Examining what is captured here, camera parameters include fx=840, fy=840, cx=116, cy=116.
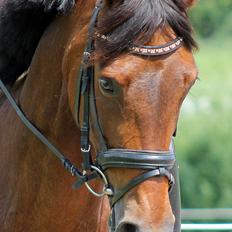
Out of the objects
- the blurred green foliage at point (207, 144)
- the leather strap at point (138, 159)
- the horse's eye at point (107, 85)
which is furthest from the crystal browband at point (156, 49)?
the blurred green foliage at point (207, 144)

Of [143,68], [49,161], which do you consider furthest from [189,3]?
[49,161]

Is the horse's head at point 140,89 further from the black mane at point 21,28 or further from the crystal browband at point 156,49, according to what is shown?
the black mane at point 21,28

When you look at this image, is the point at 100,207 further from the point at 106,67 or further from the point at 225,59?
the point at 225,59

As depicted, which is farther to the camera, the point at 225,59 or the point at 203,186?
the point at 225,59

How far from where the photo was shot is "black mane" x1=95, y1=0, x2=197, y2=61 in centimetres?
323

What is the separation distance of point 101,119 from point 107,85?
0.50ft

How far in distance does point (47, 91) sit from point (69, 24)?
1.04 feet

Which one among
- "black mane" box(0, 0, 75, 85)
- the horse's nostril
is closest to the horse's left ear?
"black mane" box(0, 0, 75, 85)

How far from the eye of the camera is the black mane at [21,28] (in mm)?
3785

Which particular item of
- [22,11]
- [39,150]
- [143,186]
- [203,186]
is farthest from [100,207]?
[203,186]

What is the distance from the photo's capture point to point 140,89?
124 inches

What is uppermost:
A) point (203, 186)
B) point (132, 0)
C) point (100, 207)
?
point (132, 0)

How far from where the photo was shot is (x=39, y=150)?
376 cm

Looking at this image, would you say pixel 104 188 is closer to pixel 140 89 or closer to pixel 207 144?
pixel 140 89
